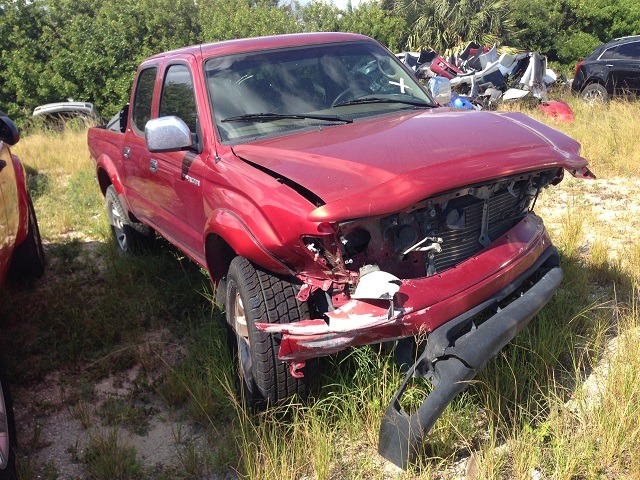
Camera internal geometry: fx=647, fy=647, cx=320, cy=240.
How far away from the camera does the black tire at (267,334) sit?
10.1 feet

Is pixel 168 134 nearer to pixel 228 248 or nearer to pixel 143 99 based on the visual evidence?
pixel 228 248

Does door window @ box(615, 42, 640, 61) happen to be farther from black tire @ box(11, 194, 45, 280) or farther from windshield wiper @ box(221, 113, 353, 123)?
black tire @ box(11, 194, 45, 280)

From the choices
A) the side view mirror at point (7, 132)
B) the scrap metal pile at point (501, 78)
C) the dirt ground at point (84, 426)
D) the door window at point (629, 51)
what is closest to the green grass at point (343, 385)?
the dirt ground at point (84, 426)

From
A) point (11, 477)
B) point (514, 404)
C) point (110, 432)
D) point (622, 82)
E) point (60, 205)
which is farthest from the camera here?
point (622, 82)

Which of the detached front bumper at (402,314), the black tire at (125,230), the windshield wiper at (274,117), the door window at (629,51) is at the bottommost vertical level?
the black tire at (125,230)

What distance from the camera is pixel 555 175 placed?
11.6ft

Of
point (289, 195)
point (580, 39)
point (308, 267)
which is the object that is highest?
point (289, 195)

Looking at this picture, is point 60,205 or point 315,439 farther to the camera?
point 60,205

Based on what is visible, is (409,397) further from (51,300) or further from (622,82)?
(622,82)

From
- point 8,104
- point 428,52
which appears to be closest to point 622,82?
point 428,52

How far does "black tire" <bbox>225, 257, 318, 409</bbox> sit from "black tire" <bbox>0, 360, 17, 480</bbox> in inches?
43.5

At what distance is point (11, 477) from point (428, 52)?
13.5m

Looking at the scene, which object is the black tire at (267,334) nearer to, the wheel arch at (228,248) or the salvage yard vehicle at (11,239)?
the wheel arch at (228,248)

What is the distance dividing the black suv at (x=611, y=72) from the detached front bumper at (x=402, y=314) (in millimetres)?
10246
